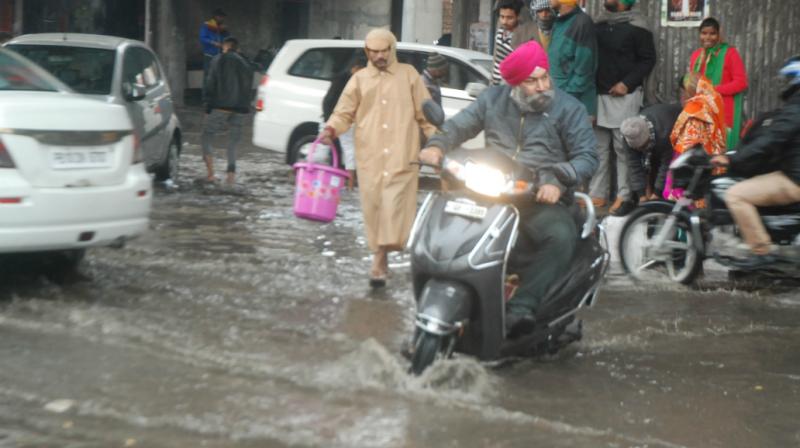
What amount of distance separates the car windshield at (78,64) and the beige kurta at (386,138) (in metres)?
4.58

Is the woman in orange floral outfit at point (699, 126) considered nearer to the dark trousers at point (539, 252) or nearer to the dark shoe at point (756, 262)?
the dark shoe at point (756, 262)

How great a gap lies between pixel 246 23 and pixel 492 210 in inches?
999

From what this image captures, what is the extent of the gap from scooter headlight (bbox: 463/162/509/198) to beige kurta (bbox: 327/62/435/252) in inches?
101

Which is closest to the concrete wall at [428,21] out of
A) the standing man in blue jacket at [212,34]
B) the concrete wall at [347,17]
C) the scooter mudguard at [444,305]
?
the concrete wall at [347,17]

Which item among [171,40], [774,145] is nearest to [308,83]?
[774,145]

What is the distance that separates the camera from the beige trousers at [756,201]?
895 cm

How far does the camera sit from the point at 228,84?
1521cm

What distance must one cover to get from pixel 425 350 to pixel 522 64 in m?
1.55

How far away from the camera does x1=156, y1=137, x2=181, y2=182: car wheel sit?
579 inches

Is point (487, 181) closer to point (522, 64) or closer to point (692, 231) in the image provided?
point (522, 64)

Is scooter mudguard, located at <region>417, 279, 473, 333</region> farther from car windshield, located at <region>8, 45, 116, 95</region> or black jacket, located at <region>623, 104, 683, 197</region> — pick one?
car windshield, located at <region>8, 45, 116, 95</region>

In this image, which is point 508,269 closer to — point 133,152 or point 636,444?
point 636,444

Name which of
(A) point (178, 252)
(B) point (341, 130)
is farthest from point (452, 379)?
(A) point (178, 252)

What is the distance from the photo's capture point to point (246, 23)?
31.0 metres
